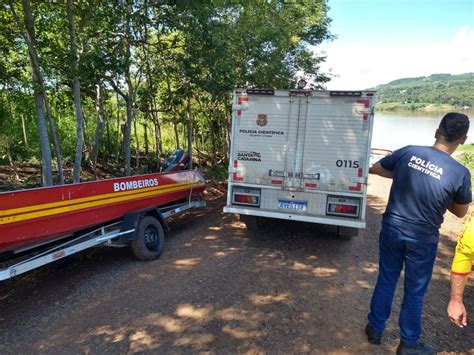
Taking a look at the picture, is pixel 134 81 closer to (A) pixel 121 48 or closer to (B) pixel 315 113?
(A) pixel 121 48

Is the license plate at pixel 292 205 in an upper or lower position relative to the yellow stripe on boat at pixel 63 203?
lower

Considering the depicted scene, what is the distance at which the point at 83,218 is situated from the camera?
4.69 meters

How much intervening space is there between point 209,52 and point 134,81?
4.37 metres

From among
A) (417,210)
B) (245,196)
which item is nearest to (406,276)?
(417,210)

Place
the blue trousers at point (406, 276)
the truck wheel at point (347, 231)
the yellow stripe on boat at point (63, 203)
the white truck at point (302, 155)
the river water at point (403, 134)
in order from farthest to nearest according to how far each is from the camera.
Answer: the river water at point (403, 134)
the truck wheel at point (347, 231)
the white truck at point (302, 155)
the yellow stripe on boat at point (63, 203)
the blue trousers at point (406, 276)

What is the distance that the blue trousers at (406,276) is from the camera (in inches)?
120

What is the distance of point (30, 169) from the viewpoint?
429 inches

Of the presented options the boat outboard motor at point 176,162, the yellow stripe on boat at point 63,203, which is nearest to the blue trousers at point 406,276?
the yellow stripe on boat at point 63,203

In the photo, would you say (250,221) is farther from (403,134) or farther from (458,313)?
(403,134)

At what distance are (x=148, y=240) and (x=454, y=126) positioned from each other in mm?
4516

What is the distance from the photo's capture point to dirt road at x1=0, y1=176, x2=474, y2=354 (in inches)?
138

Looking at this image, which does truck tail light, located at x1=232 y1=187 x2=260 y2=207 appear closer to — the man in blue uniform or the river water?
the man in blue uniform

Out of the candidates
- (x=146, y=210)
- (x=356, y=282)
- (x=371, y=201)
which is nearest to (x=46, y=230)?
(x=146, y=210)

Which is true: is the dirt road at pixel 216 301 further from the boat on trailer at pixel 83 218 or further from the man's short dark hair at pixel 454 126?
the man's short dark hair at pixel 454 126
